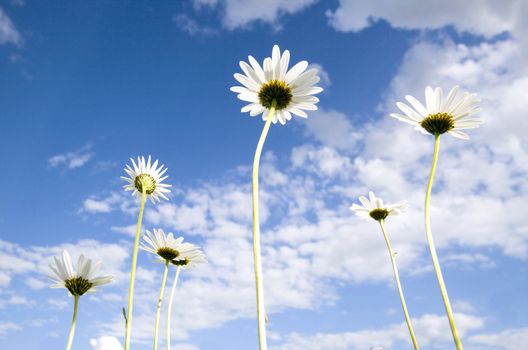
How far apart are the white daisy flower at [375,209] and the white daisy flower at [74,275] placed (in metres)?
3.75

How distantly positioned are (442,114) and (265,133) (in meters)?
2.27

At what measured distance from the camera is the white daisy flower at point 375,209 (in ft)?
20.5

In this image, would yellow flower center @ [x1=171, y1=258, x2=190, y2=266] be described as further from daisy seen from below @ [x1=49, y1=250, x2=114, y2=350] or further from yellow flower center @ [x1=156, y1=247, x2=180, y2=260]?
daisy seen from below @ [x1=49, y1=250, x2=114, y2=350]

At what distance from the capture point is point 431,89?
13.8 ft

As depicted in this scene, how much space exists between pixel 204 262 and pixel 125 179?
1269 mm

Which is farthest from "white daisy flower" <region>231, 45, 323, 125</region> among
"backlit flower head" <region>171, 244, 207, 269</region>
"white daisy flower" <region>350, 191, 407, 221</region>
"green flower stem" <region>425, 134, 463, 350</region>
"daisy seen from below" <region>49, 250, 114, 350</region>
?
"white daisy flower" <region>350, 191, 407, 221</region>

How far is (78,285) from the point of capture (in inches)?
135

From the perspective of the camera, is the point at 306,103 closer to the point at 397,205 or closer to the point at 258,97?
the point at 258,97

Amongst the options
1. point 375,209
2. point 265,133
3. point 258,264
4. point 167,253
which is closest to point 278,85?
point 265,133

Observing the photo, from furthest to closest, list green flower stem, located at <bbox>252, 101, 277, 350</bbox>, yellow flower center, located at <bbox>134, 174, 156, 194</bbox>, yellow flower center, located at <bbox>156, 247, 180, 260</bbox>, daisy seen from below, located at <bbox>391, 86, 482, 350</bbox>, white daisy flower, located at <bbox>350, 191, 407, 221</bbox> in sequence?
white daisy flower, located at <bbox>350, 191, 407, 221</bbox> → yellow flower center, located at <bbox>156, 247, 180, 260</bbox> → yellow flower center, located at <bbox>134, 174, 156, 194</bbox> → daisy seen from below, located at <bbox>391, 86, 482, 350</bbox> → green flower stem, located at <bbox>252, 101, 277, 350</bbox>

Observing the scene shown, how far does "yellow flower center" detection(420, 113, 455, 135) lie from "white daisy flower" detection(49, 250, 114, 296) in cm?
295

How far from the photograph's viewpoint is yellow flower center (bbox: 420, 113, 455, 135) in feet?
13.3

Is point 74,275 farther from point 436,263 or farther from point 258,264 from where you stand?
point 436,263

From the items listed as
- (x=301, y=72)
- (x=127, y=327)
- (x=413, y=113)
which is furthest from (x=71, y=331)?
(x=413, y=113)
